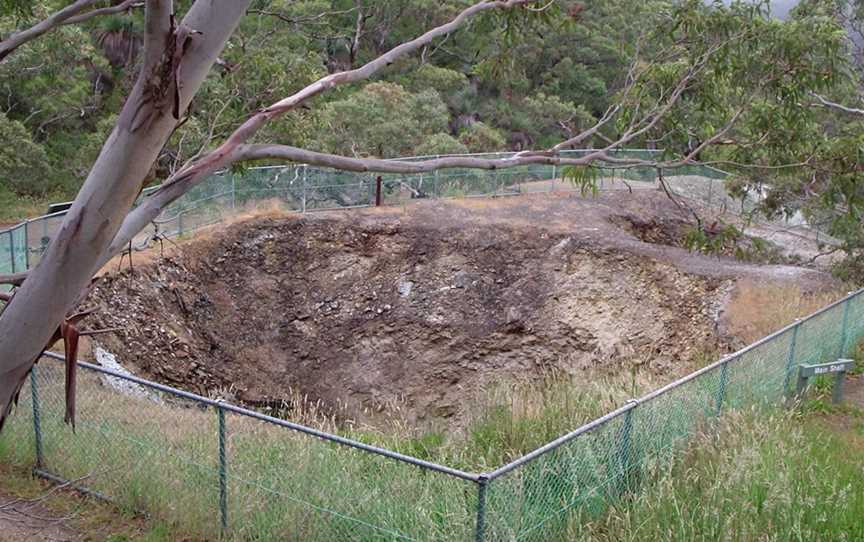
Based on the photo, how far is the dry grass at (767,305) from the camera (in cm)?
1695

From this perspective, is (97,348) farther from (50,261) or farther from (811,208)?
(811,208)

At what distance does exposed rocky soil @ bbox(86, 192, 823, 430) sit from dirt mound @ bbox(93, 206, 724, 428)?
35 mm

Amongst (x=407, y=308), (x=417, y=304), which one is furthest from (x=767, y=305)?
(x=407, y=308)

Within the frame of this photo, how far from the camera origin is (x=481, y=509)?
20.7ft

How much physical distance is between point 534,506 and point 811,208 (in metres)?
17.0

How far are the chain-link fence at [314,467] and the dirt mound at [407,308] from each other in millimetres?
9023

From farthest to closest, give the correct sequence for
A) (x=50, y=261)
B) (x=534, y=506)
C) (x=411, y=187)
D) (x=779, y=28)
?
(x=411, y=187)
(x=779, y=28)
(x=534, y=506)
(x=50, y=261)

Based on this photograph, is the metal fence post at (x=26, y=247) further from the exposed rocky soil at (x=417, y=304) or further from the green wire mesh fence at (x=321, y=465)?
the green wire mesh fence at (x=321, y=465)

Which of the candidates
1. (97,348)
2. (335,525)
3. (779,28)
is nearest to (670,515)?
(335,525)

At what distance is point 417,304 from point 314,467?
14321 mm

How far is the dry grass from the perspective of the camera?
667 inches

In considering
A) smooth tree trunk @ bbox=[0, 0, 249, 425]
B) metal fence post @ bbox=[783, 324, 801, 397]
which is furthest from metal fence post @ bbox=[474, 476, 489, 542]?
metal fence post @ bbox=[783, 324, 801, 397]

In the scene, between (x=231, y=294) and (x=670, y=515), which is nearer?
(x=670, y=515)

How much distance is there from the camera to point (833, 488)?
7.58 metres
